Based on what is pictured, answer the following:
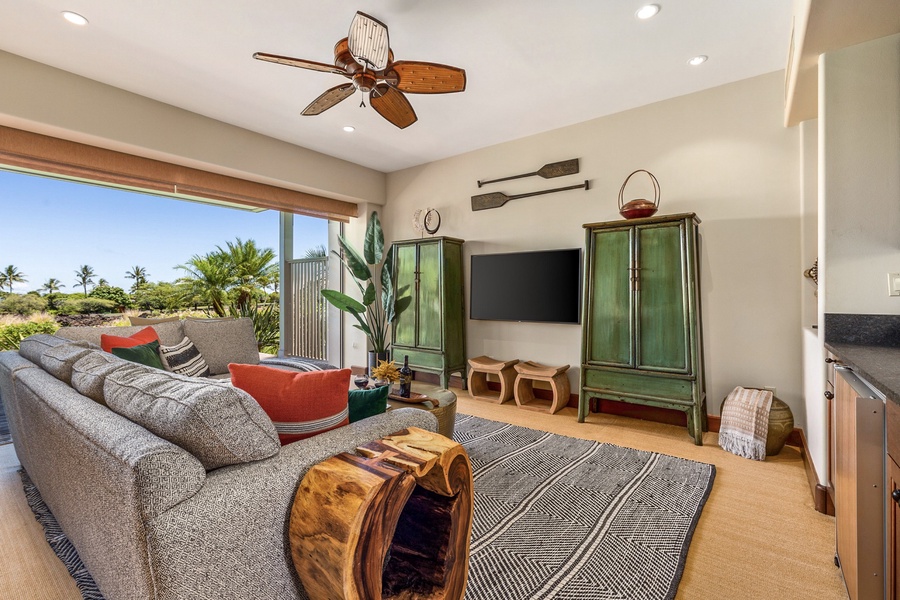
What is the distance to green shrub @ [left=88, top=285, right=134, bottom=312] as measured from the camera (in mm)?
4059

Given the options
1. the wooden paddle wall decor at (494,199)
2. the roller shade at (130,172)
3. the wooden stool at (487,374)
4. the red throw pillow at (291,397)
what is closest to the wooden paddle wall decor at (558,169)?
the wooden paddle wall decor at (494,199)

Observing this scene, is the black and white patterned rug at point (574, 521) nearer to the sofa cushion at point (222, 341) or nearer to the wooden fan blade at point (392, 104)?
the sofa cushion at point (222, 341)

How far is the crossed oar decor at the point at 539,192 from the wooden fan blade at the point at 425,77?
70.4 inches

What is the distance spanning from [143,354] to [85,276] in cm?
234

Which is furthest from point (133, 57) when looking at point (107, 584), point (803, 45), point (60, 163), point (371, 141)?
point (803, 45)

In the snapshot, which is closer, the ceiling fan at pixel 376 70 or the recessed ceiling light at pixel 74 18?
the ceiling fan at pixel 376 70

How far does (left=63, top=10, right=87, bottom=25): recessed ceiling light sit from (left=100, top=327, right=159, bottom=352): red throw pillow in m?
1.84

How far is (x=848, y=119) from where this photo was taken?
1862mm

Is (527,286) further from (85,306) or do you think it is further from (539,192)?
(85,306)

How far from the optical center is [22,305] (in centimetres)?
344

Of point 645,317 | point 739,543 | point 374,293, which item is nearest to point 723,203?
point 645,317

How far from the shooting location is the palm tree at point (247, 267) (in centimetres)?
542

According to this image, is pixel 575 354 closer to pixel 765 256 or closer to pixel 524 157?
pixel 765 256

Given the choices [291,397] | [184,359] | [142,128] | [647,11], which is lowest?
[184,359]
